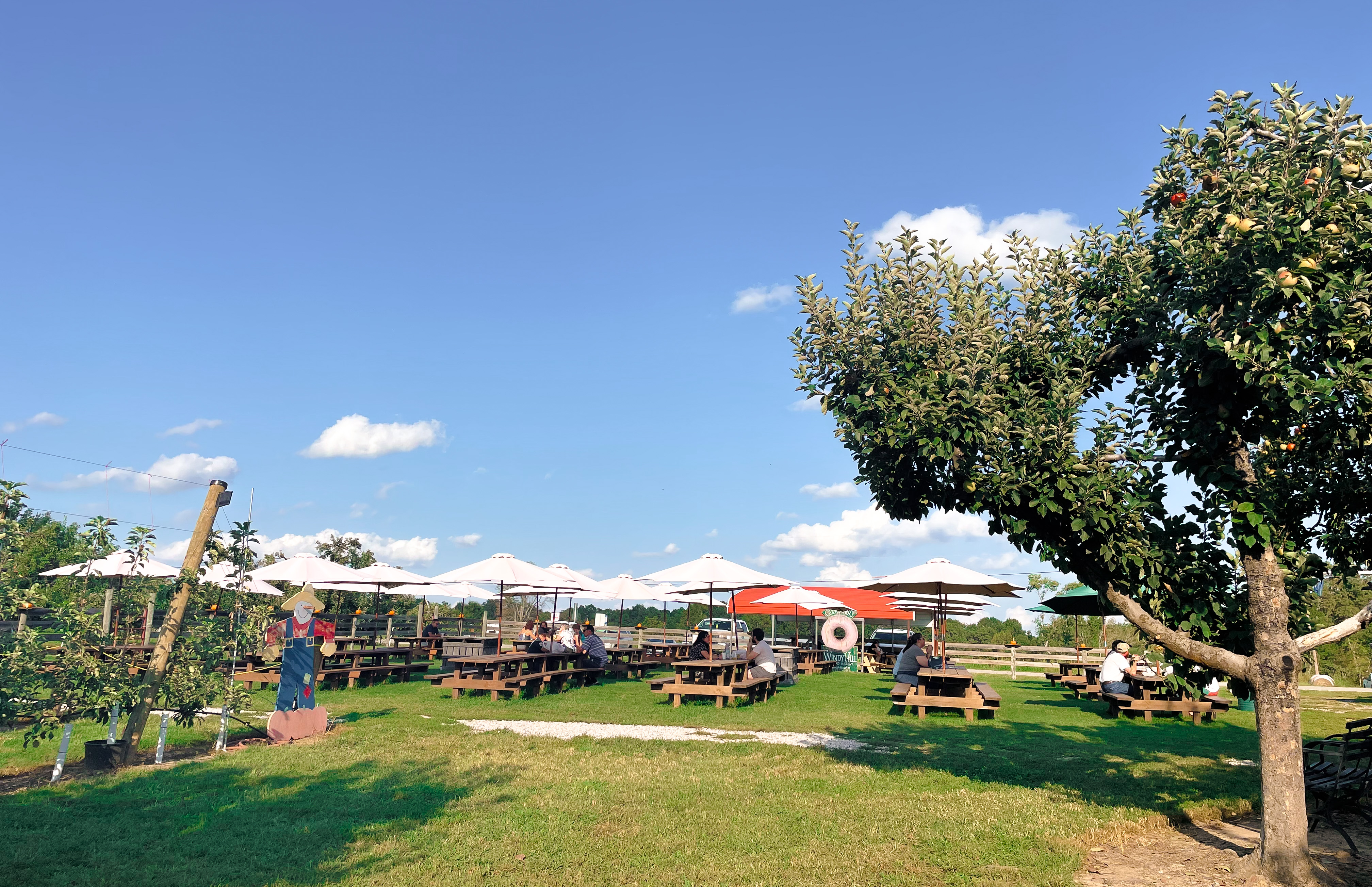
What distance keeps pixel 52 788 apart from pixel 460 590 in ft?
55.8

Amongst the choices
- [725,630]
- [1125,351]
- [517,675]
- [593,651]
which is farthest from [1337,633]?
[725,630]

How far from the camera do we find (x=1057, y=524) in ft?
20.7

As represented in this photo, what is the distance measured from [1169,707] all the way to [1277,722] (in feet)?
31.5

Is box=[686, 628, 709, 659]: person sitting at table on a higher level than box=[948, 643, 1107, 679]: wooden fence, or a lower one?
higher

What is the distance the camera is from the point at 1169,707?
13.8 m

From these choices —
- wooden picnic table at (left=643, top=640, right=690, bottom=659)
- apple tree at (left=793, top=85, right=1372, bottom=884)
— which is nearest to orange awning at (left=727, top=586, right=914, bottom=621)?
wooden picnic table at (left=643, top=640, right=690, bottom=659)

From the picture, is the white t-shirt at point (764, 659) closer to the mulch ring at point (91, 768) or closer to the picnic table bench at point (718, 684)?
the picnic table bench at point (718, 684)

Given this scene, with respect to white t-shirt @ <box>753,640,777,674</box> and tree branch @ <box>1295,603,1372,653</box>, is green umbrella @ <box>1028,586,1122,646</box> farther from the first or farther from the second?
tree branch @ <box>1295,603,1372,653</box>

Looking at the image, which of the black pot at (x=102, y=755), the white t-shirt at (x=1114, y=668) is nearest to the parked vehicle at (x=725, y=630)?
the white t-shirt at (x=1114, y=668)

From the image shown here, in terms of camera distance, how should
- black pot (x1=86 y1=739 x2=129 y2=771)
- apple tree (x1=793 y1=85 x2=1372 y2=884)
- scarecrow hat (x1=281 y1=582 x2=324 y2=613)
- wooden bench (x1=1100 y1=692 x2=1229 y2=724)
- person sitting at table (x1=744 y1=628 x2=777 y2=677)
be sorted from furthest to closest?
1. person sitting at table (x1=744 y1=628 x2=777 y2=677)
2. wooden bench (x1=1100 y1=692 x2=1229 y2=724)
3. scarecrow hat (x1=281 y1=582 x2=324 y2=613)
4. black pot (x1=86 y1=739 x2=129 y2=771)
5. apple tree (x1=793 y1=85 x2=1372 y2=884)

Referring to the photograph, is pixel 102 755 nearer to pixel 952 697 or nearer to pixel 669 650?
pixel 952 697

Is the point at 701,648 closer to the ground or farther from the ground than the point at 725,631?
farther from the ground

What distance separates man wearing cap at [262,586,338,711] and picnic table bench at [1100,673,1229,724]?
1250cm

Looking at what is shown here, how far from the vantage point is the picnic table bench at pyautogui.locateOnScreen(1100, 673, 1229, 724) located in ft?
45.0
